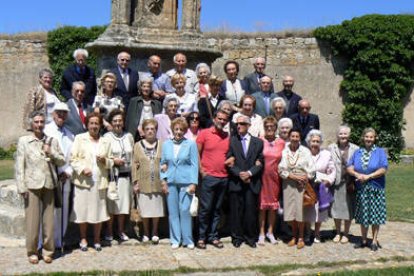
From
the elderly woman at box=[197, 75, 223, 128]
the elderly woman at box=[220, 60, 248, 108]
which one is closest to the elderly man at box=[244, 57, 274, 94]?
the elderly woman at box=[220, 60, 248, 108]

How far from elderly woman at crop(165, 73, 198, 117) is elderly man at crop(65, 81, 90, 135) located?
3.53 ft

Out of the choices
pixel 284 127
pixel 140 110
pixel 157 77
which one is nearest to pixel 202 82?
pixel 157 77

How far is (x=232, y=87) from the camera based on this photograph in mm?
7445

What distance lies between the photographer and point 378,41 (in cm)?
1844

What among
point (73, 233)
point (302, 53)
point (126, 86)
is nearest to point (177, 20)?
point (126, 86)

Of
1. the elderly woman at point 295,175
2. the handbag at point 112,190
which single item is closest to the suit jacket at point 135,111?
the handbag at point 112,190

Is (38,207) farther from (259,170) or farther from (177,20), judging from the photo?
(177,20)

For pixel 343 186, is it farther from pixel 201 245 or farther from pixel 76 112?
pixel 76 112

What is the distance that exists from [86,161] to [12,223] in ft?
4.60

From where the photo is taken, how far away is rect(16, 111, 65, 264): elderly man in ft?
Answer: 18.5

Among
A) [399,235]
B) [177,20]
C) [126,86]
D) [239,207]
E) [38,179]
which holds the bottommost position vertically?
[399,235]

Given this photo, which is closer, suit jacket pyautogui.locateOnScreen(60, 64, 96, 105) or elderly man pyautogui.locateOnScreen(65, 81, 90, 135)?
elderly man pyautogui.locateOnScreen(65, 81, 90, 135)

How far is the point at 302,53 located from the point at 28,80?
1004cm

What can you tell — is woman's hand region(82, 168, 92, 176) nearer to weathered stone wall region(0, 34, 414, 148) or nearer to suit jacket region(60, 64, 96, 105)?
suit jacket region(60, 64, 96, 105)
